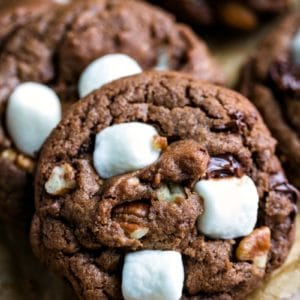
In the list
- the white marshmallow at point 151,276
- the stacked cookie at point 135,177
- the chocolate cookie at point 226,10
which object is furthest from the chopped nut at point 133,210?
the chocolate cookie at point 226,10

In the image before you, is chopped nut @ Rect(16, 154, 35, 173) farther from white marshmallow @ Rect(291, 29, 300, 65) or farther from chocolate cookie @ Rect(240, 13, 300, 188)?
white marshmallow @ Rect(291, 29, 300, 65)

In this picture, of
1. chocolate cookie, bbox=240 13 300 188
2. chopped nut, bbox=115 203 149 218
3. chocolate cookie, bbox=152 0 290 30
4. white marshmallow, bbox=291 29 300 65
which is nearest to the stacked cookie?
chopped nut, bbox=115 203 149 218

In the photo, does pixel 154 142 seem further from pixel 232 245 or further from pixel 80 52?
pixel 80 52

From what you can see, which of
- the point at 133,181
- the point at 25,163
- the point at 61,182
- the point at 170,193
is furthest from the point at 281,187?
the point at 25,163

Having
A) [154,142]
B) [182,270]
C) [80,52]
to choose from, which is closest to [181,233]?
[182,270]

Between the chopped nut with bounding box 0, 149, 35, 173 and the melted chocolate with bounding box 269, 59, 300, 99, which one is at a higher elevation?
the melted chocolate with bounding box 269, 59, 300, 99

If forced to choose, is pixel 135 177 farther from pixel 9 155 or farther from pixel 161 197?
pixel 9 155

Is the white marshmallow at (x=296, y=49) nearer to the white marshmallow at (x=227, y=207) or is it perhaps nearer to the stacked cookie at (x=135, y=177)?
the stacked cookie at (x=135, y=177)
